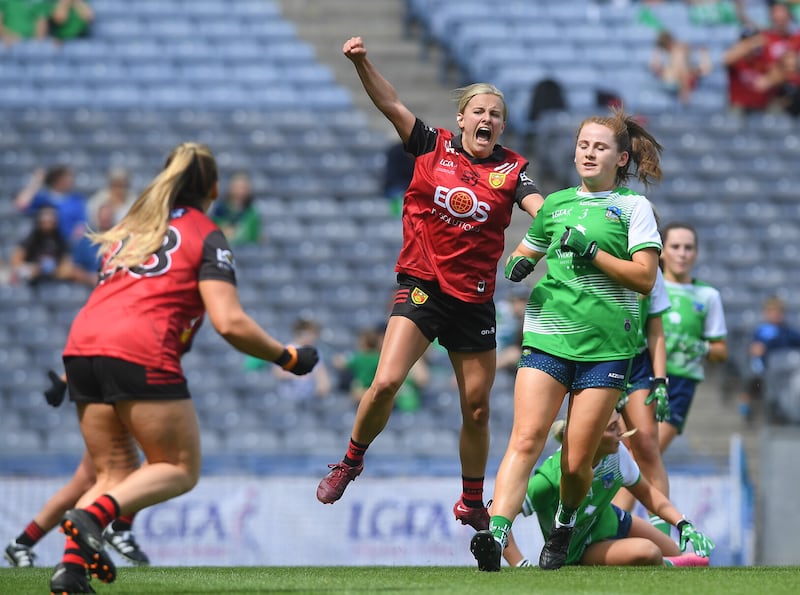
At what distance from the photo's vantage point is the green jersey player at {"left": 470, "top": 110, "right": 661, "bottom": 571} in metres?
6.54

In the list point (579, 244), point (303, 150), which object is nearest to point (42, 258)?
point (303, 150)

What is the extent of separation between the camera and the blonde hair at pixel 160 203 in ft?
18.9

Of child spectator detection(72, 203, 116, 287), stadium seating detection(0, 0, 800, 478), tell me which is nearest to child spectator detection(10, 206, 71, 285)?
child spectator detection(72, 203, 116, 287)

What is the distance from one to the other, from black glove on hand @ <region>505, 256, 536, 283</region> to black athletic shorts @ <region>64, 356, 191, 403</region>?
175cm

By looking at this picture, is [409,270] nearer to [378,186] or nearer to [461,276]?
[461,276]

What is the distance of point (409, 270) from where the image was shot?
7.20 meters

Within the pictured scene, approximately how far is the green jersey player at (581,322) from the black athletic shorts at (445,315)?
470mm

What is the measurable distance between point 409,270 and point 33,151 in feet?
33.0

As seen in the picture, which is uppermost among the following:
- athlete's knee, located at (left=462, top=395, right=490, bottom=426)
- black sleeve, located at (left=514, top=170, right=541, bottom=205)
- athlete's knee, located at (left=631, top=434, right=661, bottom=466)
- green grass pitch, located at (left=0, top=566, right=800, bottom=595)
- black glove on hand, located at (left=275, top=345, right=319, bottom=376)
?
black sleeve, located at (left=514, top=170, right=541, bottom=205)

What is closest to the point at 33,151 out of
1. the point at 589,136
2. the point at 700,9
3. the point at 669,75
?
the point at 669,75

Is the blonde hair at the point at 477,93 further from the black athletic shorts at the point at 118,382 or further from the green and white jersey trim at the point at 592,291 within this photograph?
the black athletic shorts at the point at 118,382

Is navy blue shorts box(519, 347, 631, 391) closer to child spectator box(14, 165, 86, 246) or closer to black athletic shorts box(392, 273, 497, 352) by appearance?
black athletic shorts box(392, 273, 497, 352)

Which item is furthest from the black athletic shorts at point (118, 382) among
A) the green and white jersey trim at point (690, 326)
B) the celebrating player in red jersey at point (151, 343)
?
the green and white jersey trim at point (690, 326)

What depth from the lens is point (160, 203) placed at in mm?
5828
